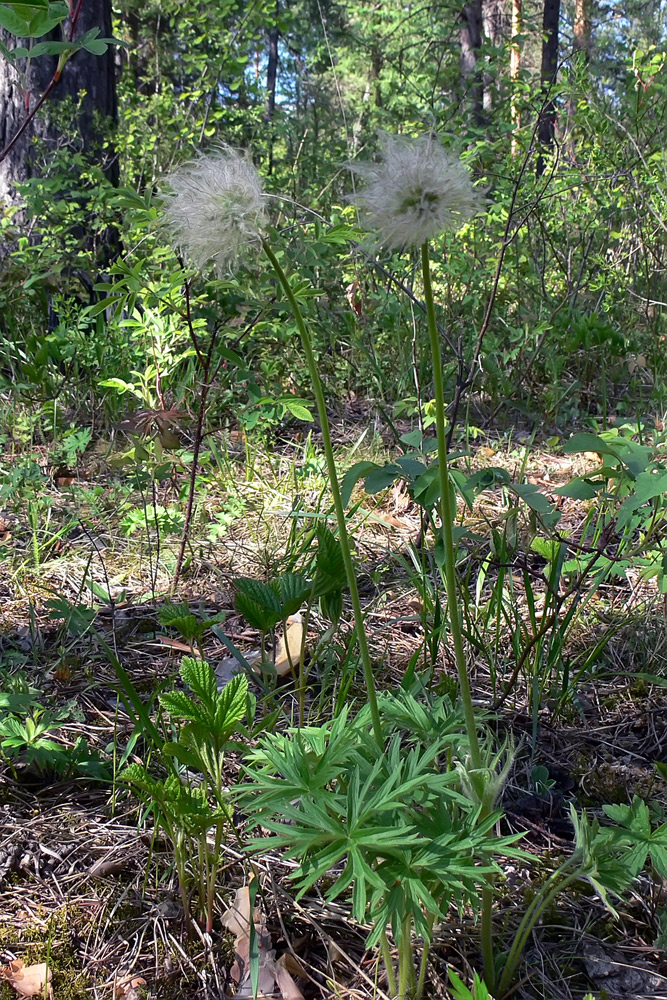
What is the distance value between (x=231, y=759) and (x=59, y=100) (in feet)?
13.0

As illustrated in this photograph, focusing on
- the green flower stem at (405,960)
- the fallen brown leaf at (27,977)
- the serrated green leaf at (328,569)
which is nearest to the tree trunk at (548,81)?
the serrated green leaf at (328,569)

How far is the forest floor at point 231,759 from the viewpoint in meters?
1.30

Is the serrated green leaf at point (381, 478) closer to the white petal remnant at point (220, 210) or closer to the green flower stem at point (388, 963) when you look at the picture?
the white petal remnant at point (220, 210)

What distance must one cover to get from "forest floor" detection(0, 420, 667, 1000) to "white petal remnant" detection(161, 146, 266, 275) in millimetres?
969

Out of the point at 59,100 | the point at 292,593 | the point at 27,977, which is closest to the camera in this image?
the point at 27,977

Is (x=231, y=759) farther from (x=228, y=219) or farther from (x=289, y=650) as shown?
(x=228, y=219)

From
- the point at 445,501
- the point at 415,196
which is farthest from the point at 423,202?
the point at 445,501

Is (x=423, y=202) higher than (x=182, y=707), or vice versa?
(x=423, y=202)

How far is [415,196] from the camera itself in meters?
1.00

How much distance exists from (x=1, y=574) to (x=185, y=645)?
84 cm

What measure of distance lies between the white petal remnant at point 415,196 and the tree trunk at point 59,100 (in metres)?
3.55

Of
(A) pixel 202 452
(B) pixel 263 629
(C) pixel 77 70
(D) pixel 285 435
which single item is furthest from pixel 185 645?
(C) pixel 77 70

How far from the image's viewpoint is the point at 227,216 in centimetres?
108

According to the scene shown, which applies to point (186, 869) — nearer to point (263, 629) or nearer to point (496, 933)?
point (263, 629)
